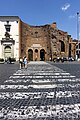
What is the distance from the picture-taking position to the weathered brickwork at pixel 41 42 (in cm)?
6569

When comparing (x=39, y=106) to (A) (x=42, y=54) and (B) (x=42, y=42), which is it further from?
(A) (x=42, y=54)

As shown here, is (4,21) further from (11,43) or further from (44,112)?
(44,112)

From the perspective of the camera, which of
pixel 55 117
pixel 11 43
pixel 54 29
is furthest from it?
pixel 54 29

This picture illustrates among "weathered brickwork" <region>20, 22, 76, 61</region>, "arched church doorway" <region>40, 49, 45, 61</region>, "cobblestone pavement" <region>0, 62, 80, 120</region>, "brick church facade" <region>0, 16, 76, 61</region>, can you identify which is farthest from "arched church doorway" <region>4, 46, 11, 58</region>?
"cobblestone pavement" <region>0, 62, 80, 120</region>

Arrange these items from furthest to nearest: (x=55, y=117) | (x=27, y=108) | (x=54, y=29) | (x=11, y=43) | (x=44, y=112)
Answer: (x=54, y=29) → (x=11, y=43) → (x=27, y=108) → (x=44, y=112) → (x=55, y=117)

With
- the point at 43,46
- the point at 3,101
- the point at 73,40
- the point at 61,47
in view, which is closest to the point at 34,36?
the point at 43,46

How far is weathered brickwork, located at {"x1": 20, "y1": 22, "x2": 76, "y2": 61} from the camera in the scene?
65.7m

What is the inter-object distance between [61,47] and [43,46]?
20.4ft

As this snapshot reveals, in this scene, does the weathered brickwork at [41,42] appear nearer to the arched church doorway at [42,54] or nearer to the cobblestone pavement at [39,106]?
the arched church doorway at [42,54]

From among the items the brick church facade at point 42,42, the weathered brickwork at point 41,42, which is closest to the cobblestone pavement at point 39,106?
the brick church facade at point 42,42

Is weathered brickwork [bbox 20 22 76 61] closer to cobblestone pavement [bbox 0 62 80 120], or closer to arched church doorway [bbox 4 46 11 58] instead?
arched church doorway [bbox 4 46 11 58]

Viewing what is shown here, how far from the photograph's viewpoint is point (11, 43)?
58.1 metres

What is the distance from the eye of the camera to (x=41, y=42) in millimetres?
66812

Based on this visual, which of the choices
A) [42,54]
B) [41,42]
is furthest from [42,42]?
[42,54]
